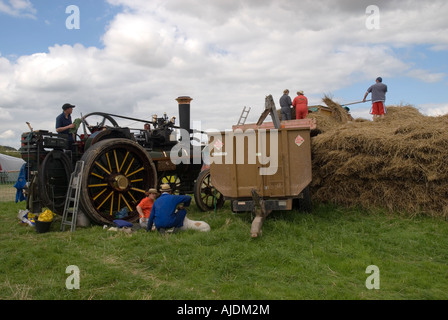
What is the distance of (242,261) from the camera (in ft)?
15.2

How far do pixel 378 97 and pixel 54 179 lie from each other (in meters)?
7.61

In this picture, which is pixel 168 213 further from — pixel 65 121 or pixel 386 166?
pixel 386 166

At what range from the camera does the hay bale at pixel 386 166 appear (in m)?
6.39

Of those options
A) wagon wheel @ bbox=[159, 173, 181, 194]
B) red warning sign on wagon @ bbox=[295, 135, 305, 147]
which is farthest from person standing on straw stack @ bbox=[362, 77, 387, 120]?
wagon wheel @ bbox=[159, 173, 181, 194]

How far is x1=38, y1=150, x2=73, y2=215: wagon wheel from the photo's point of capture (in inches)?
285

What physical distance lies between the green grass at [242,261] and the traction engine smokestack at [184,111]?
3.42 metres

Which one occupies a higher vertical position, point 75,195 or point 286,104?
point 286,104

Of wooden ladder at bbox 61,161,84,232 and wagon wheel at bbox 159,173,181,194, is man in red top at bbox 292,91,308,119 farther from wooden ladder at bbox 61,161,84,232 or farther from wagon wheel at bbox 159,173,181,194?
wooden ladder at bbox 61,161,84,232

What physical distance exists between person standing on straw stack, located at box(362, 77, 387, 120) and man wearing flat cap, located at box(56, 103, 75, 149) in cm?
697

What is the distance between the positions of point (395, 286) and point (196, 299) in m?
2.06

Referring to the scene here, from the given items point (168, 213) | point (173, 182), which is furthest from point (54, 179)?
point (173, 182)

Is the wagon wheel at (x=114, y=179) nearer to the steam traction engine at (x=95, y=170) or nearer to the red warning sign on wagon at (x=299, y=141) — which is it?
the steam traction engine at (x=95, y=170)

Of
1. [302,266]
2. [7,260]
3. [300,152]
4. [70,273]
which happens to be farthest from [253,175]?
[7,260]

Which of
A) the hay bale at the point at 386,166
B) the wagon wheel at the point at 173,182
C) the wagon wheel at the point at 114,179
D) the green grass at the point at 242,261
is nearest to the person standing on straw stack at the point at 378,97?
the hay bale at the point at 386,166
